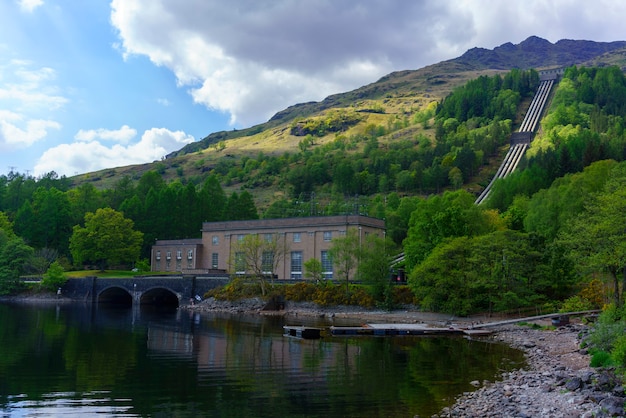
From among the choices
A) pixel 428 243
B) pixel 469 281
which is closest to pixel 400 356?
pixel 469 281

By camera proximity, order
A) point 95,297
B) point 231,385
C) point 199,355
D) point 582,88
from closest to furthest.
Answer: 1. point 231,385
2. point 199,355
3. point 95,297
4. point 582,88

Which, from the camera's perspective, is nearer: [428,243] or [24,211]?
[428,243]

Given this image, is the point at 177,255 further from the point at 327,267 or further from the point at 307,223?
the point at 327,267

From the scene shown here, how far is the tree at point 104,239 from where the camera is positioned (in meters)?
94.7

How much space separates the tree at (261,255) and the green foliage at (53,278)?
25.9 metres

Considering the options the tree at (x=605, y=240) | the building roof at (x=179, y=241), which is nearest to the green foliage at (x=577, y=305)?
the tree at (x=605, y=240)

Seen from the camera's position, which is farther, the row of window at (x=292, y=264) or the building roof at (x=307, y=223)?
the row of window at (x=292, y=264)

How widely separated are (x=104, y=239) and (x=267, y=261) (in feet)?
99.0

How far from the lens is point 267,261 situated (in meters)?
81.1

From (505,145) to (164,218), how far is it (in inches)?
4473

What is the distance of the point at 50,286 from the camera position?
86.8m

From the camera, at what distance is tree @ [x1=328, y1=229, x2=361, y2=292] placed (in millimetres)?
68625

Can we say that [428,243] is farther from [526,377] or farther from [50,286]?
[50,286]

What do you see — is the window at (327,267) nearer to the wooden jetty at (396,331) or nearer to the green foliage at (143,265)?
the wooden jetty at (396,331)
